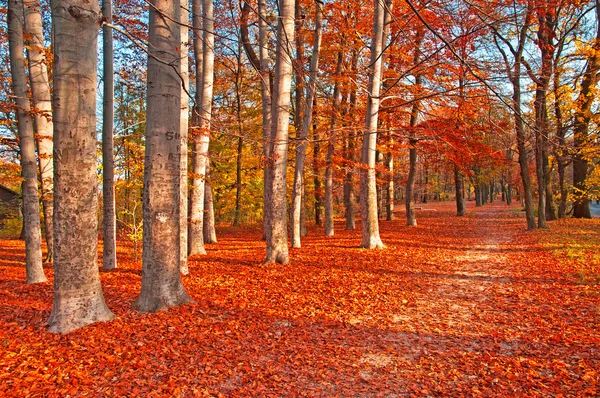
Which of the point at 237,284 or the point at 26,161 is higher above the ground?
the point at 26,161

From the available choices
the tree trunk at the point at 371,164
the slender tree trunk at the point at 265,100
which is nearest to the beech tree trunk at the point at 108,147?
the slender tree trunk at the point at 265,100

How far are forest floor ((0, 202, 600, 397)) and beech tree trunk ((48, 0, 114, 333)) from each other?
396 millimetres

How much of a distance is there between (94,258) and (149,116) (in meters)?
2.03

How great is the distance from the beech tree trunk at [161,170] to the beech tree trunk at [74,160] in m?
0.87

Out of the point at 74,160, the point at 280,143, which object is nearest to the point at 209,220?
the point at 280,143

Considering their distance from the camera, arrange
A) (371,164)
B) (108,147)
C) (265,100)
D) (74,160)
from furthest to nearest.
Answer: (265,100), (371,164), (108,147), (74,160)

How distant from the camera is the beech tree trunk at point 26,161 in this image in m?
6.70

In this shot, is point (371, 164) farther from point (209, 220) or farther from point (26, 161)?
point (26, 161)

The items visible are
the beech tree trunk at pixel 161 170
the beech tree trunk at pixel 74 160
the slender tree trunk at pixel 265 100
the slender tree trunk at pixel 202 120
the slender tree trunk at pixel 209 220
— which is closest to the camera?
the beech tree trunk at pixel 74 160

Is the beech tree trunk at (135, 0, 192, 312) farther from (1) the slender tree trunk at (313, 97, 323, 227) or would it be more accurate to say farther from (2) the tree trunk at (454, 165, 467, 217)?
(2) the tree trunk at (454, 165, 467, 217)

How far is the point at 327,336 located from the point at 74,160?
143 inches

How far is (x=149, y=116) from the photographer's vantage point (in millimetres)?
5102

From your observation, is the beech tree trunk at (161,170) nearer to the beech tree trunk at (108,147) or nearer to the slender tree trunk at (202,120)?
the beech tree trunk at (108,147)

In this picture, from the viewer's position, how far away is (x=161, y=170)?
5.10 m
